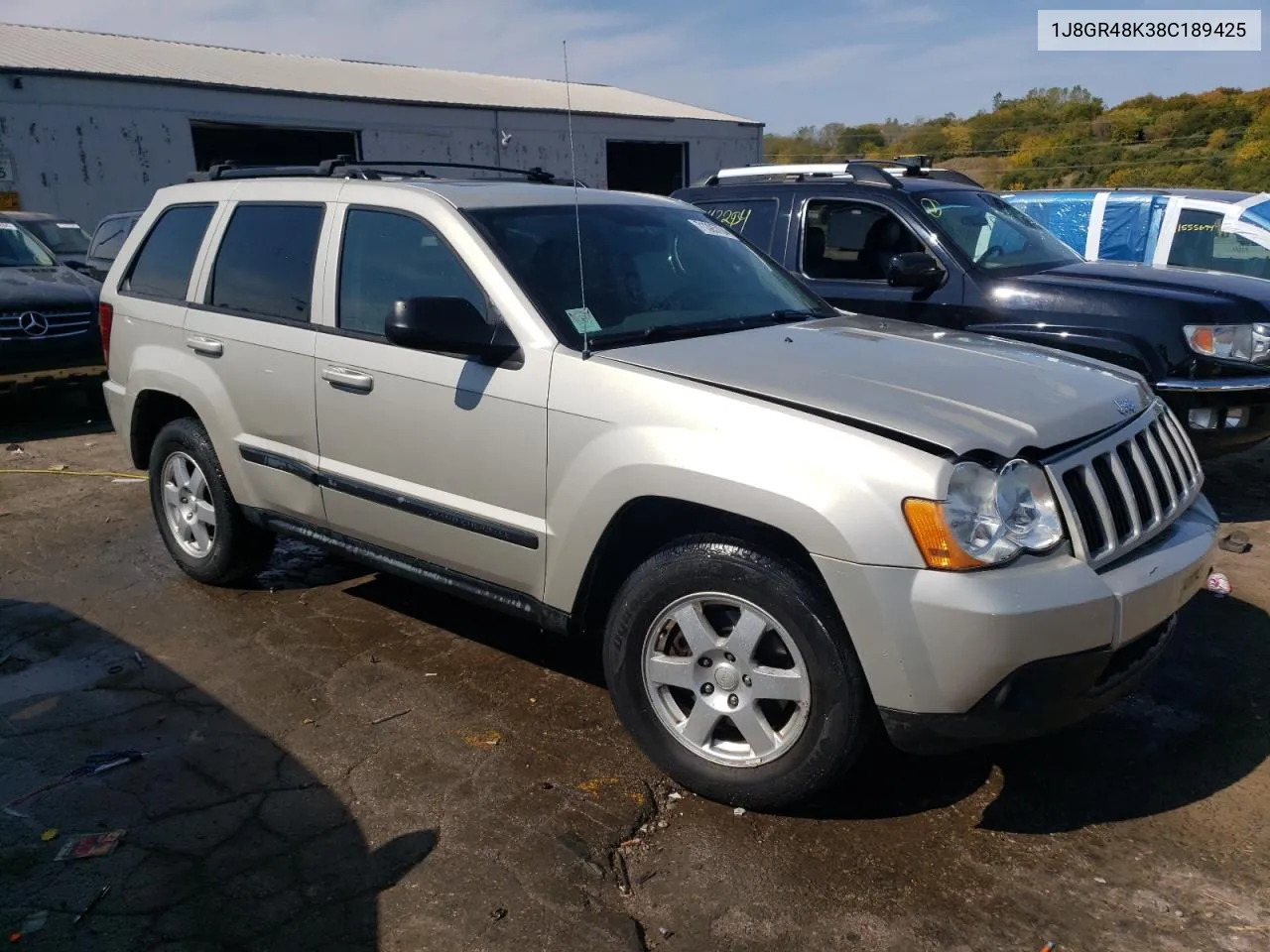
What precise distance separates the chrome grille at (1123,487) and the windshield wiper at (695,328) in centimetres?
132

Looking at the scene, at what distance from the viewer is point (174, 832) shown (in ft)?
10.2

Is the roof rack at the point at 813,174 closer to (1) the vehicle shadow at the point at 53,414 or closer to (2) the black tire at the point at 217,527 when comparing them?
(2) the black tire at the point at 217,527

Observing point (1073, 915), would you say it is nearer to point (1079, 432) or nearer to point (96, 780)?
point (1079, 432)

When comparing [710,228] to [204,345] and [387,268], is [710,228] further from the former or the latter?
[204,345]

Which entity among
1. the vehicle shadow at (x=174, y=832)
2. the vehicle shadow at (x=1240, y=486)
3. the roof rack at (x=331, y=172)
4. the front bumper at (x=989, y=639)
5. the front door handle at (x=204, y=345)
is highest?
the roof rack at (x=331, y=172)

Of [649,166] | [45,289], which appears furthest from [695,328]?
[649,166]

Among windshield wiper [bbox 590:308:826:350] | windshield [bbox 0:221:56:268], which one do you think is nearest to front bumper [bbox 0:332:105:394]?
windshield [bbox 0:221:56:268]

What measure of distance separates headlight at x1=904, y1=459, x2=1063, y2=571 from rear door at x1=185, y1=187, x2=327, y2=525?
255 centimetres

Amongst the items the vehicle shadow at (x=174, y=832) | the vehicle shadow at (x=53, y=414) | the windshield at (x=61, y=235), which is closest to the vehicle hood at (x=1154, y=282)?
the vehicle shadow at (x=174, y=832)

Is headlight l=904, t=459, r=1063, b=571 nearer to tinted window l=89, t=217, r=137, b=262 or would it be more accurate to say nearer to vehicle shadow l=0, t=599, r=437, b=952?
vehicle shadow l=0, t=599, r=437, b=952

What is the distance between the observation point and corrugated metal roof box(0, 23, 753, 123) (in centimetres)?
1991

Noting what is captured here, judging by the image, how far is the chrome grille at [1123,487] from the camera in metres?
2.82

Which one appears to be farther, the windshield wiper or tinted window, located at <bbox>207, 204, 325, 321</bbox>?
tinted window, located at <bbox>207, 204, 325, 321</bbox>

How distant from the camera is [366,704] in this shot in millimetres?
3920
